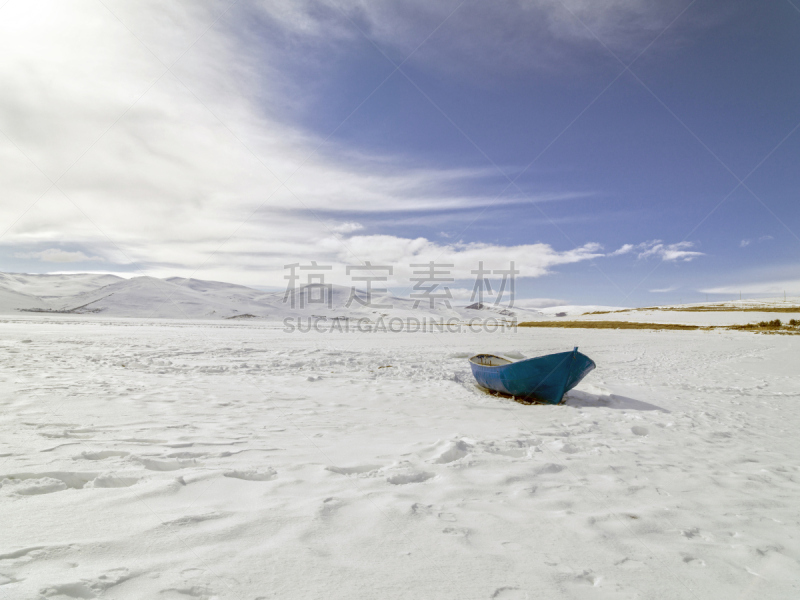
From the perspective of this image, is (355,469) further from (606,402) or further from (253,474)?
(606,402)

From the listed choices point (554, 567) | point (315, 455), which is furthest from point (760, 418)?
point (315, 455)

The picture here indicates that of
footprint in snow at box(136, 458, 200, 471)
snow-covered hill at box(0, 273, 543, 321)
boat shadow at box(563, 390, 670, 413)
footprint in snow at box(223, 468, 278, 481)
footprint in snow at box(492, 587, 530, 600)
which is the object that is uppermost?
snow-covered hill at box(0, 273, 543, 321)

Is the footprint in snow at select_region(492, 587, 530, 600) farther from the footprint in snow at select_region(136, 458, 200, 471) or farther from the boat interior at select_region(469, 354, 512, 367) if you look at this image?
the boat interior at select_region(469, 354, 512, 367)

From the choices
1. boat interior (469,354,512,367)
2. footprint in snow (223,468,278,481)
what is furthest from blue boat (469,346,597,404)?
footprint in snow (223,468,278,481)

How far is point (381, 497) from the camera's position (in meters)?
3.20

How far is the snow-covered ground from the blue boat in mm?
502

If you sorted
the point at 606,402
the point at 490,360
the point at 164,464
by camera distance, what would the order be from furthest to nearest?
the point at 490,360, the point at 606,402, the point at 164,464

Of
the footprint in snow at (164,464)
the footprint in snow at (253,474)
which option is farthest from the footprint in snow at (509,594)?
the footprint in snow at (164,464)

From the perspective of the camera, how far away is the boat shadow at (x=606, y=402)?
7309mm

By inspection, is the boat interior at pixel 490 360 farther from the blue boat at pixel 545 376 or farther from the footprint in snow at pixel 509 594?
the footprint in snow at pixel 509 594

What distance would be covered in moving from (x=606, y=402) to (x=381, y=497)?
6.20 m

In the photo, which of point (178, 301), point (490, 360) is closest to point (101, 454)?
point (490, 360)

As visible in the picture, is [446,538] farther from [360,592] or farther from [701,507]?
[701,507]

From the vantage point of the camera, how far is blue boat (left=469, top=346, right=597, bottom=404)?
7.52 m
